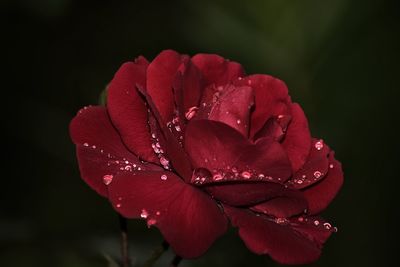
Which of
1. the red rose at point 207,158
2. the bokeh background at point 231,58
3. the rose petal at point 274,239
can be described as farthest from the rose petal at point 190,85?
the bokeh background at point 231,58

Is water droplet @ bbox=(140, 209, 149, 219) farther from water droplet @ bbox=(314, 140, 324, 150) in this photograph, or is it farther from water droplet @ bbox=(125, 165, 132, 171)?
water droplet @ bbox=(314, 140, 324, 150)

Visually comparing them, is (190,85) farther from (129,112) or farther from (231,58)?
(231,58)

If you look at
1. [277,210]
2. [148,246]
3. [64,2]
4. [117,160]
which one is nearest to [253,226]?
[277,210]

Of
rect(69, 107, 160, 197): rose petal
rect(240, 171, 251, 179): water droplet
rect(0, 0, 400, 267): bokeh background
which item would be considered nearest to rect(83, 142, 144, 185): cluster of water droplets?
rect(69, 107, 160, 197): rose petal

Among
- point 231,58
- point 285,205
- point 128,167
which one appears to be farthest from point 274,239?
point 231,58

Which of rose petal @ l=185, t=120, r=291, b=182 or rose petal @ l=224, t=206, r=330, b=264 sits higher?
rose petal @ l=185, t=120, r=291, b=182

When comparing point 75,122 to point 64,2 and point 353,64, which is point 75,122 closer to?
point 64,2
